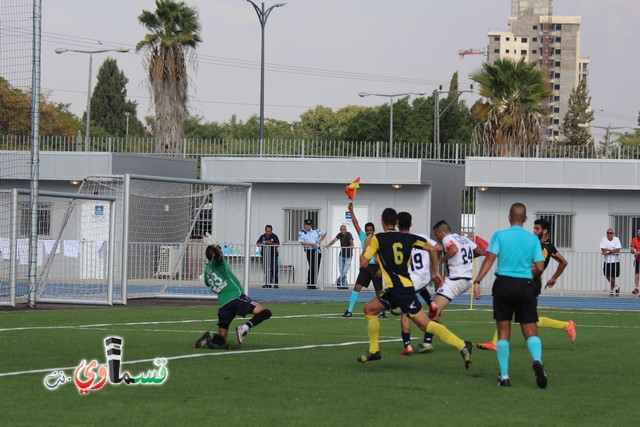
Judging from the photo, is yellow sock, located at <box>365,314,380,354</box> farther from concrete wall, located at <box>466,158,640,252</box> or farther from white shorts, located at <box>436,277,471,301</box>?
concrete wall, located at <box>466,158,640,252</box>

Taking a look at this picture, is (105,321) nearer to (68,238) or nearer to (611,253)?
(68,238)

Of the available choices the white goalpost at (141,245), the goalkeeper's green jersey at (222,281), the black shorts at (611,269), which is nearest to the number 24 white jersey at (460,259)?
the goalkeeper's green jersey at (222,281)

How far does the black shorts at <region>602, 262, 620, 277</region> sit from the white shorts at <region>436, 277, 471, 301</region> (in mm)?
18603

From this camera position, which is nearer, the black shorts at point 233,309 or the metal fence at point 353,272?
the black shorts at point 233,309

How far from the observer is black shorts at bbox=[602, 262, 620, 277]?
113ft

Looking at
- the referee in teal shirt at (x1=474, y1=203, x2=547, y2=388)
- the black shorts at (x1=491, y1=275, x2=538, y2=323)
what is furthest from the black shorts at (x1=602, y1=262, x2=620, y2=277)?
the black shorts at (x1=491, y1=275, x2=538, y2=323)

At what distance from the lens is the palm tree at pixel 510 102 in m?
46.0

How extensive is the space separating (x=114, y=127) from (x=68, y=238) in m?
87.4

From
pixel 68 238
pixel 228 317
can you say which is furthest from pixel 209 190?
pixel 228 317

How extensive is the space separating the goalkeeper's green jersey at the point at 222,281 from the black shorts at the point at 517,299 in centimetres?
459

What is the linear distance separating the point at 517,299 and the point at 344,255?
23.2m

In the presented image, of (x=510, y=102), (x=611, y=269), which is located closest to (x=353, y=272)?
(x=611, y=269)

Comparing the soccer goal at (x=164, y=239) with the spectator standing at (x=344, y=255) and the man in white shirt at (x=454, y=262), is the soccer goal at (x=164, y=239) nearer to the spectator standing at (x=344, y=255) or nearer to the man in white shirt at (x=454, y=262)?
the spectator standing at (x=344, y=255)

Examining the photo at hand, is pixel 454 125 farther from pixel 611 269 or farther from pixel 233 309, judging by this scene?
pixel 233 309
